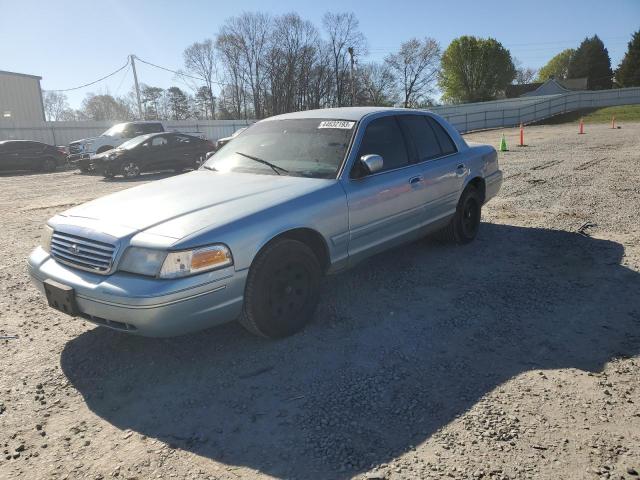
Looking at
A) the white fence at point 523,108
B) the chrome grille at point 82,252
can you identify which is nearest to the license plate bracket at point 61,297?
the chrome grille at point 82,252

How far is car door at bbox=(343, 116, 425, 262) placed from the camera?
411 centimetres

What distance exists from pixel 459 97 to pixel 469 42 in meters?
8.09

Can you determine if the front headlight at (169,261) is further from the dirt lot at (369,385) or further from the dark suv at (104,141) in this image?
the dark suv at (104,141)

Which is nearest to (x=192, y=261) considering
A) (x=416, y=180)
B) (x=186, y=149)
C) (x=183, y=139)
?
(x=416, y=180)

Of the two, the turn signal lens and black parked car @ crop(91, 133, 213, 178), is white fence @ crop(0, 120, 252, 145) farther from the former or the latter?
the turn signal lens

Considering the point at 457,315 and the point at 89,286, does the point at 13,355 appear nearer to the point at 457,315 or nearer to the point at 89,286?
the point at 89,286

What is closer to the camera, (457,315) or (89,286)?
(89,286)

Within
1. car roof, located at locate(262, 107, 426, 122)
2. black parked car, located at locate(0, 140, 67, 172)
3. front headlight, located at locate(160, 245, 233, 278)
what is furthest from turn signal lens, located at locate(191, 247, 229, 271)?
black parked car, located at locate(0, 140, 67, 172)

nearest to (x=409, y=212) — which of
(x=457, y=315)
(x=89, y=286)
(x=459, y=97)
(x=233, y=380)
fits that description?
(x=457, y=315)

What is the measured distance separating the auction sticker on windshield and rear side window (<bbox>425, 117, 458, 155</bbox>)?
1.33 meters

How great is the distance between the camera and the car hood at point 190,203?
10.7ft

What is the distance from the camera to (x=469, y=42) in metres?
75.5

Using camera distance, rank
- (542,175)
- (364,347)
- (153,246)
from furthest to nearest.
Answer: (542,175)
(364,347)
(153,246)

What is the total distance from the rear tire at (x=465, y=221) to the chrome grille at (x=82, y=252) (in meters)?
3.78
